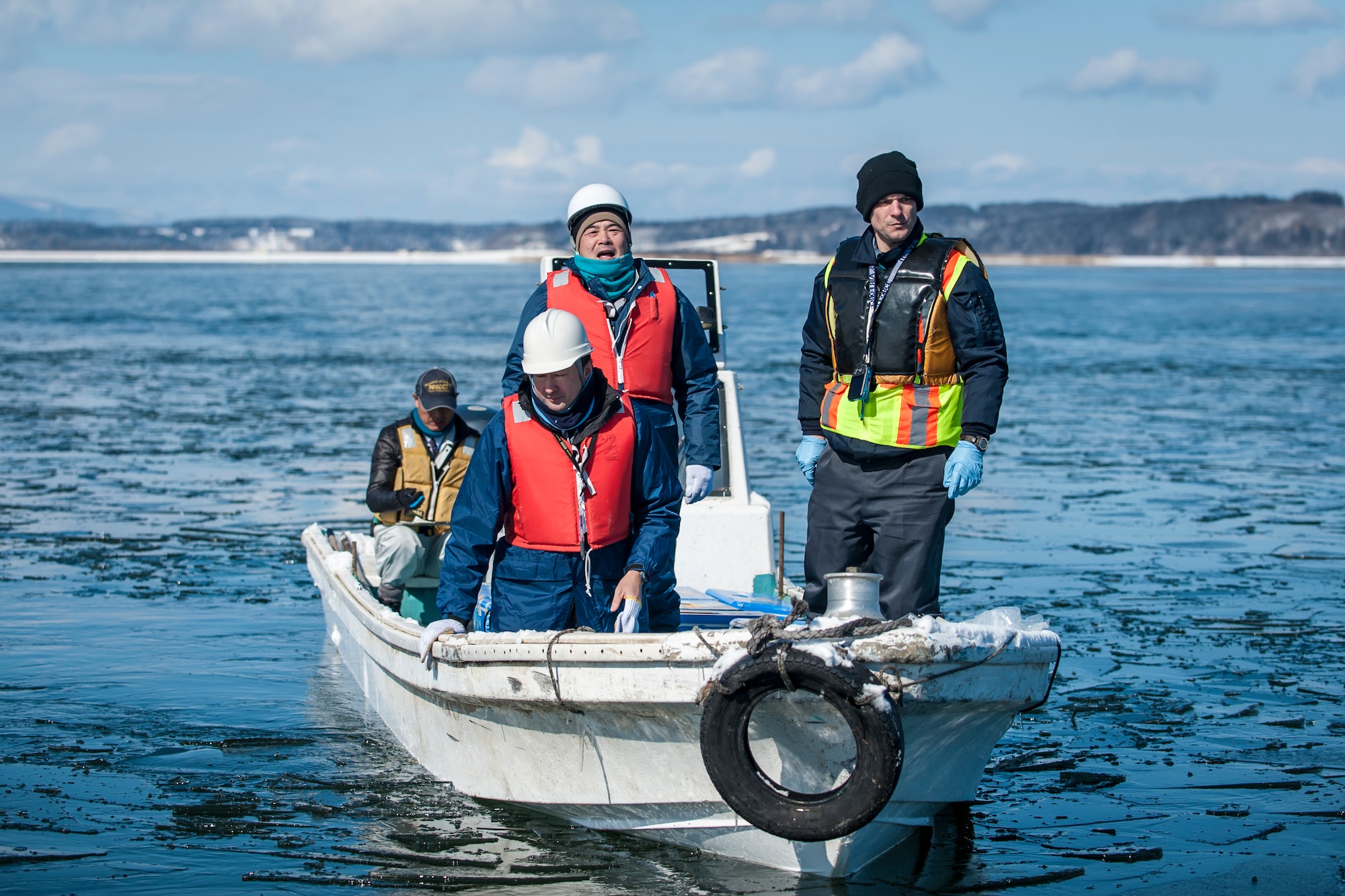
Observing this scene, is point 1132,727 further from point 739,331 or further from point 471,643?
point 739,331

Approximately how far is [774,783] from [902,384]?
5.00 feet

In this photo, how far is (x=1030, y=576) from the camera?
33.9ft

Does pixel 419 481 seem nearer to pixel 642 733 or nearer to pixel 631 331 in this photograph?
pixel 631 331

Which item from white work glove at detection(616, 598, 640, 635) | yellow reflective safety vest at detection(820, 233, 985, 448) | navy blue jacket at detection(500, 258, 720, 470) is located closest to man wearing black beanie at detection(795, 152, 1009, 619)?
yellow reflective safety vest at detection(820, 233, 985, 448)

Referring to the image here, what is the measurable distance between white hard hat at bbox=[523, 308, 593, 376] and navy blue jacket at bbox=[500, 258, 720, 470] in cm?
83

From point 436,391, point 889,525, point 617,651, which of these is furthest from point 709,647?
point 436,391

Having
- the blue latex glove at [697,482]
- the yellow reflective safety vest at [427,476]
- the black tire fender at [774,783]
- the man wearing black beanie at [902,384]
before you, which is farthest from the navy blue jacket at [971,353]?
the yellow reflective safety vest at [427,476]

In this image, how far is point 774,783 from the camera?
4.62m

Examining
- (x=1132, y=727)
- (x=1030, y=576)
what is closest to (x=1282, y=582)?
(x=1030, y=576)

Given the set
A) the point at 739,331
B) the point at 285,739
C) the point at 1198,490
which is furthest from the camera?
the point at 739,331

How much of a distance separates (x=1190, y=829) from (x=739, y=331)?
35665 mm

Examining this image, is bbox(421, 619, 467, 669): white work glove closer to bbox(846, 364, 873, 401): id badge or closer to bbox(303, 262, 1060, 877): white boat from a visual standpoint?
bbox(303, 262, 1060, 877): white boat

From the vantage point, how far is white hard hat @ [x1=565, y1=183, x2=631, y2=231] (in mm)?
5562

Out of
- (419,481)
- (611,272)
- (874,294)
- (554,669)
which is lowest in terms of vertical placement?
(554,669)
